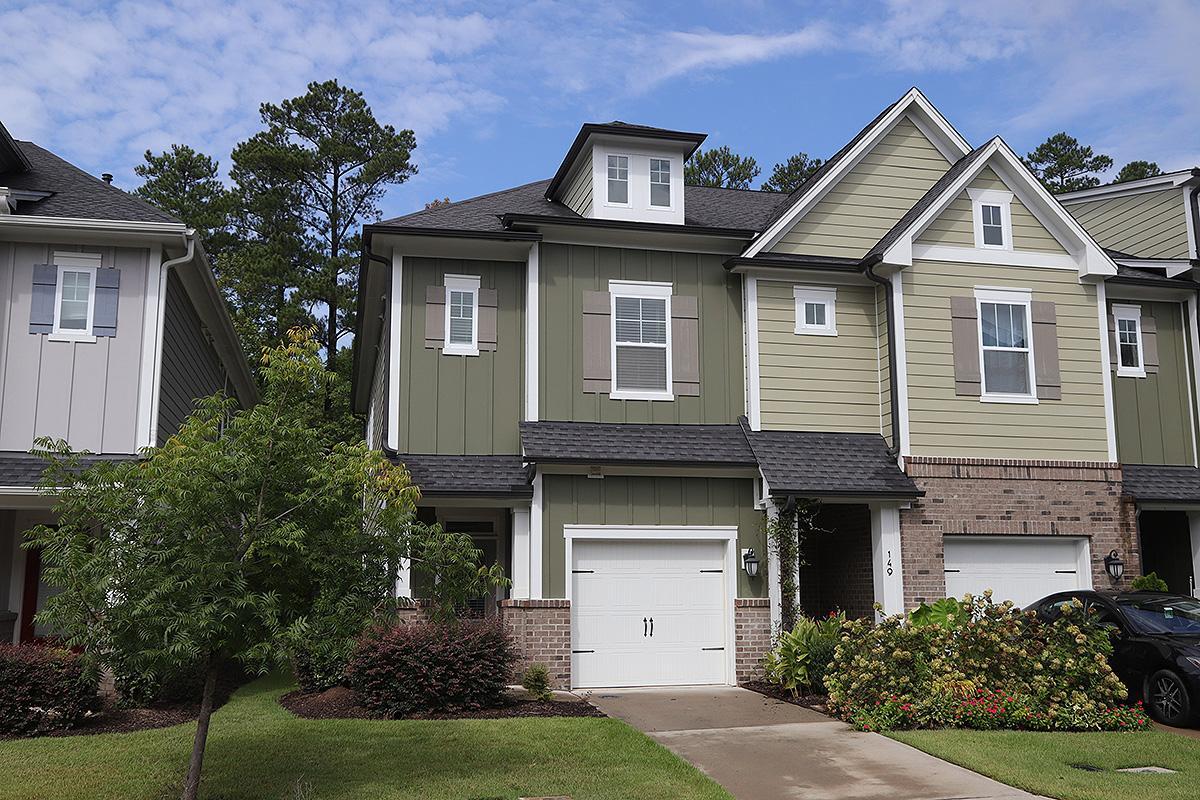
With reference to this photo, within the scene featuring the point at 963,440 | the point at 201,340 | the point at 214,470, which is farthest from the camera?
the point at 201,340

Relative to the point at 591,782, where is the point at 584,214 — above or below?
above

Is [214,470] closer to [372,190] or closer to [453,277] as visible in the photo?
[453,277]

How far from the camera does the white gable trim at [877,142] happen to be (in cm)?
1622

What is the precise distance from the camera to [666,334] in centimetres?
1586

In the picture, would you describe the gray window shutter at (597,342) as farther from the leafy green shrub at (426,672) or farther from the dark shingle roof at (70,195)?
the dark shingle roof at (70,195)

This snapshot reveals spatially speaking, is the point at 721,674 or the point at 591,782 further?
the point at 721,674

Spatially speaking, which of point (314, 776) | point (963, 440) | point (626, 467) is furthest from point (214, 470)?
point (963, 440)

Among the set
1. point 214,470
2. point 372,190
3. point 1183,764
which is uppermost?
point 372,190

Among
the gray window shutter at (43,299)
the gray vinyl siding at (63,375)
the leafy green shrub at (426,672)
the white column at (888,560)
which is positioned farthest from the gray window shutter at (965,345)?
the gray window shutter at (43,299)

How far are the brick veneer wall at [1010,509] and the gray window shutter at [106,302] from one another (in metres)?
11.3

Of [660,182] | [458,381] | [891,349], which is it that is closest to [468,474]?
[458,381]

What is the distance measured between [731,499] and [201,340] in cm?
997

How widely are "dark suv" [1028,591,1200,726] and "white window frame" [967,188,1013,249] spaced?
561 cm

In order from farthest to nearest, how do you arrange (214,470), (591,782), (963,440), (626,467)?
(963,440) → (626,467) → (591,782) → (214,470)
